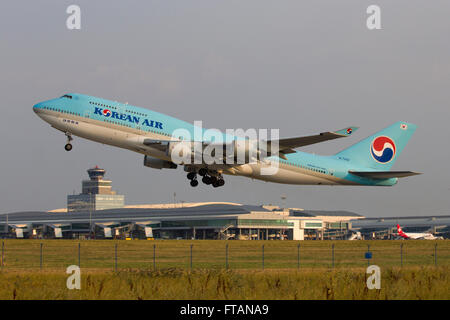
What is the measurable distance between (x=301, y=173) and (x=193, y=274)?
27.5 metres

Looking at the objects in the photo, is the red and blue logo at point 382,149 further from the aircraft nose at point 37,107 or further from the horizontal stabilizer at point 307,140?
the aircraft nose at point 37,107

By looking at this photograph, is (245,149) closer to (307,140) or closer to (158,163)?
(307,140)

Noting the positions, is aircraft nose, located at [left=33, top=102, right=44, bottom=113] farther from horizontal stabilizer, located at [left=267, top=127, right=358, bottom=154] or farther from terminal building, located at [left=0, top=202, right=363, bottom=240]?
terminal building, located at [left=0, top=202, right=363, bottom=240]

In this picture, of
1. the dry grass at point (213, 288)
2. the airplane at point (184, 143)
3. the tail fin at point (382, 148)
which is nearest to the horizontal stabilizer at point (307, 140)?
the airplane at point (184, 143)

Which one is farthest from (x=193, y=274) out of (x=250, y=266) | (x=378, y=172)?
(x=378, y=172)

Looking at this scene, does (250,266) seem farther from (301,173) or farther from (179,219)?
(179,219)

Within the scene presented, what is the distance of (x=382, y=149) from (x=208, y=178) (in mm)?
20181

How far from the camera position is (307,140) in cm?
4772

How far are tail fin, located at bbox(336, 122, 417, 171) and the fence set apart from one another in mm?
9243

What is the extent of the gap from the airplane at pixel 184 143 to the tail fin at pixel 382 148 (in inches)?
99.6

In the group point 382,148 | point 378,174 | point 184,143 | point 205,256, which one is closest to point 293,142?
point 184,143

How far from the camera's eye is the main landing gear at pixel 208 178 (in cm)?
5522

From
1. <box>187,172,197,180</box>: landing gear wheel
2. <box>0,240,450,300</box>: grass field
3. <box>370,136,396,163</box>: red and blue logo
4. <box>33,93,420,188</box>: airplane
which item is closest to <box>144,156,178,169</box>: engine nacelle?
<box>33,93,420,188</box>: airplane

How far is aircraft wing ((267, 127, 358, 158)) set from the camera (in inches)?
1700
